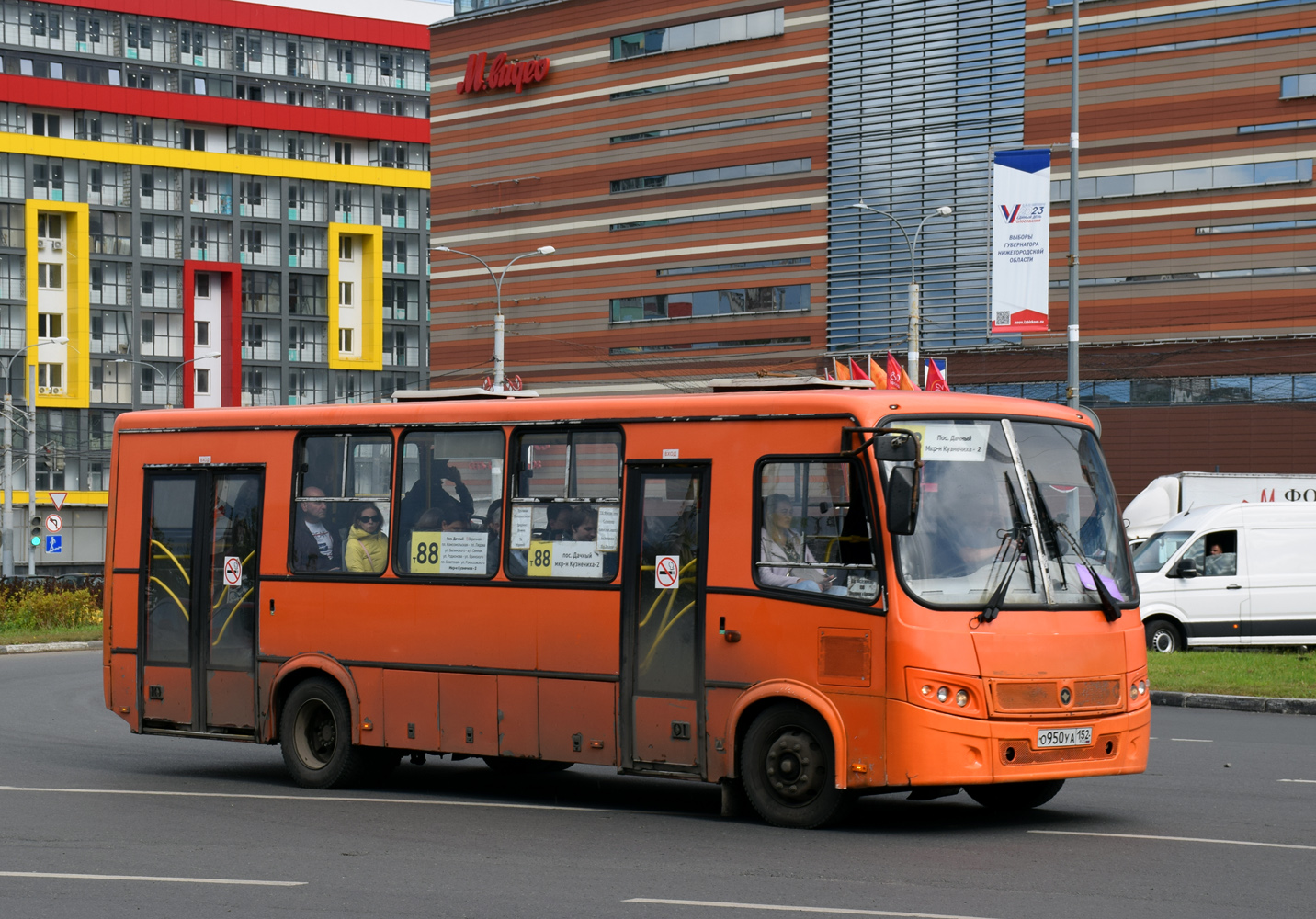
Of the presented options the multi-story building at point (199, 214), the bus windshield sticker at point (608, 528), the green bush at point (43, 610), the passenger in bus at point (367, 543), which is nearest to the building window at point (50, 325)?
the multi-story building at point (199, 214)

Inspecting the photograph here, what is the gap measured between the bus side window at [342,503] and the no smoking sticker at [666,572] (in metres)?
2.49

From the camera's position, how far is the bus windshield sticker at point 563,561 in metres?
11.4

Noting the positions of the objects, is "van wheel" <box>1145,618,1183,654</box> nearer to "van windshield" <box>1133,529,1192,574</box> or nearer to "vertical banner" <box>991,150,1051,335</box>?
"van windshield" <box>1133,529,1192,574</box>

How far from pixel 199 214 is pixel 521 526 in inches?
3350

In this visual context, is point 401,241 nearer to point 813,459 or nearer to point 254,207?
point 254,207

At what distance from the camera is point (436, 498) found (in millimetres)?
12258

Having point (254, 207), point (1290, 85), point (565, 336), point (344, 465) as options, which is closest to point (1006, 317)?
point (344, 465)

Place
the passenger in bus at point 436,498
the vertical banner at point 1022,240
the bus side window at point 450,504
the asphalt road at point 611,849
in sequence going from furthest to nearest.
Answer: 1. the vertical banner at point 1022,240
2. the passenger in bus at point 436,498
3. the bus side window at point 450,504
4. the asphalt road at point 611,849

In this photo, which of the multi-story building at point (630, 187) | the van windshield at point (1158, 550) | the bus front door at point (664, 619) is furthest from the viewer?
the multi-story building at point (630, 187)

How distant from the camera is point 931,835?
10.0 m

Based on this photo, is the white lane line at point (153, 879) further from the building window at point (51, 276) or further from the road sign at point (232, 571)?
the building window at point (51, 276)

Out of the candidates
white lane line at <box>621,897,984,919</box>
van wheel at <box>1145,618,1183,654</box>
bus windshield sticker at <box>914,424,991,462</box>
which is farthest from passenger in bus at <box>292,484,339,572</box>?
van wheel at <box>1145,618,1183,654</box>

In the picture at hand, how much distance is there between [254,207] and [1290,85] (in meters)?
60.7

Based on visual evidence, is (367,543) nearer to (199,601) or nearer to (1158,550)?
(199,601)
